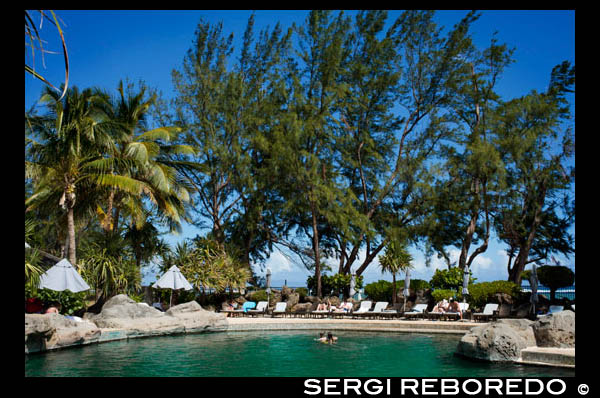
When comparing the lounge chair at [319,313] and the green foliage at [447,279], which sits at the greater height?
the green foliage at [447,279]

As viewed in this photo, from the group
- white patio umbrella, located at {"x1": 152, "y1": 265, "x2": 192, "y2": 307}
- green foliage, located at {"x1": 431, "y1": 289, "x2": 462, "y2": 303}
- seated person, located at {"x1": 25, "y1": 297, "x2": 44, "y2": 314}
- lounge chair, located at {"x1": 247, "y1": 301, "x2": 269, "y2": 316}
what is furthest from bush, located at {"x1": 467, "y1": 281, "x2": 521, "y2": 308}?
seated person, located at {"x1": 25, "y1": 297, "x2": 44, "y2": 314}

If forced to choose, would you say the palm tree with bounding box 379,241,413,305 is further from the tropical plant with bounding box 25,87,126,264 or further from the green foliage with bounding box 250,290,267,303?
the tropical plant with bounding box 25,87,126,264

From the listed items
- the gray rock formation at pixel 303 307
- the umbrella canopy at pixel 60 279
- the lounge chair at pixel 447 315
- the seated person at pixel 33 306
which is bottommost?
the gray rock formation at pixel 303 307

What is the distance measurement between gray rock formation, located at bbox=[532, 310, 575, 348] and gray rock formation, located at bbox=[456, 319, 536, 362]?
24cm

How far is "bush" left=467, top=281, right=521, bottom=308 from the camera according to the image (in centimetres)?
2041

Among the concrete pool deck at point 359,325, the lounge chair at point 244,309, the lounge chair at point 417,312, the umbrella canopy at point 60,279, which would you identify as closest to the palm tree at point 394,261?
the lounge chair at point 417,312

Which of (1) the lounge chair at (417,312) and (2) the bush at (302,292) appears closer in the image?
A: (1) the lounge chair at (417,312)

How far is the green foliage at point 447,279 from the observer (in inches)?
872

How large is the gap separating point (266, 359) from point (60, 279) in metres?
6.04

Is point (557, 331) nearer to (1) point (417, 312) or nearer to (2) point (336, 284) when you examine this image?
(1) point (417, 312)

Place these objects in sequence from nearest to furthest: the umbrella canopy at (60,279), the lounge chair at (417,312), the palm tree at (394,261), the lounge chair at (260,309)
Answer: the umbrella canopy at (60,279) → the lounge chair at (417,312) → the lounge chair at (260,309) → the palm tree at (394,261)

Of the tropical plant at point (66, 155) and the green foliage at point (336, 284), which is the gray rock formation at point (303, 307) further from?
the tropical plant at point (66, 155)

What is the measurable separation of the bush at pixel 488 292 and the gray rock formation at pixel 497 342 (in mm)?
9524

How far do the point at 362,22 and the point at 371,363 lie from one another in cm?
2204
